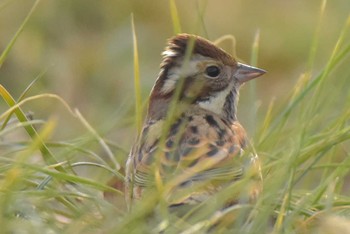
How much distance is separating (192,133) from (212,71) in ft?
2.16

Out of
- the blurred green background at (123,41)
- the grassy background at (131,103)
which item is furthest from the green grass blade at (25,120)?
the blurred green background at (123,41)

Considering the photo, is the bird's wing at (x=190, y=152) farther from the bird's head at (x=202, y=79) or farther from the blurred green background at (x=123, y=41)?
the blurred green background at (x=123, y=41)

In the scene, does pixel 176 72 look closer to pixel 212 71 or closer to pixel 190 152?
pixel 212 71

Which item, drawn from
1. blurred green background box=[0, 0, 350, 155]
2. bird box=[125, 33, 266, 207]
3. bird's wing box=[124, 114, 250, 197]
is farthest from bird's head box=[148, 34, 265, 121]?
blurred green background box=[0, 0, 350, 155]

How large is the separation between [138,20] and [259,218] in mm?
4468

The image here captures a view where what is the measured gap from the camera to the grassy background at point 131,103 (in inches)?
169

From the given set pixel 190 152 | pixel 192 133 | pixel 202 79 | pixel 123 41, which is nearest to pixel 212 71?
pixel 202 79

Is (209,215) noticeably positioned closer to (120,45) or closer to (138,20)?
(120,45)

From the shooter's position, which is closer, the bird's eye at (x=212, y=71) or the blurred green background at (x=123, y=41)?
the bird's eye at (x=212, y=71)

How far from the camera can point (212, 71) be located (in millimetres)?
5887

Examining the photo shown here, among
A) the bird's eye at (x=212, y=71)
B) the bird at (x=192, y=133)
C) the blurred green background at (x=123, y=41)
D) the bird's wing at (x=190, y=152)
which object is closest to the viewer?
the bird at (x=192, y=133)

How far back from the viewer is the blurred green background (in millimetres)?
7711

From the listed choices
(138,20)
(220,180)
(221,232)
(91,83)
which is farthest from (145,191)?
(138,20)

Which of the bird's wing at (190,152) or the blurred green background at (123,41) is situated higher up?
the bird's wing at (190,152)
